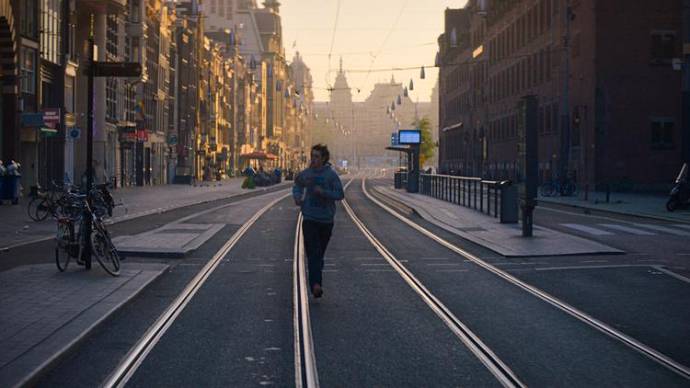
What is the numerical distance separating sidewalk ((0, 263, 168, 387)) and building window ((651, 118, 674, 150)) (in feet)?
146

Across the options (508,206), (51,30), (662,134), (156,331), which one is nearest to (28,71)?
(51,30)

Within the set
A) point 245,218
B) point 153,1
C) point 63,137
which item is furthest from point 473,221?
point 153,1

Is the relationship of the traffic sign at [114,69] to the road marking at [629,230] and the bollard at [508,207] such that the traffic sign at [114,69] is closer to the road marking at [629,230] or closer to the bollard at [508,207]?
the road marking at [629,230]

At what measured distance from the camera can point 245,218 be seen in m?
29.7

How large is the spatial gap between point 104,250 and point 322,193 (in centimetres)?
394

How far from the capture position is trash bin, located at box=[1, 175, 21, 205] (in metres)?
34.4

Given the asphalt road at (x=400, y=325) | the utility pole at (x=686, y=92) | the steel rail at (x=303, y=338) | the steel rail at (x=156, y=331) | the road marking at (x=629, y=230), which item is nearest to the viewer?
the steel rail at (x=303, y=338)

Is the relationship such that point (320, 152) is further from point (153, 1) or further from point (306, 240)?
point (153, 1)

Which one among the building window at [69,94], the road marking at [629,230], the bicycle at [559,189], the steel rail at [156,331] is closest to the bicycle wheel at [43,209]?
the steel rail at [156,331]

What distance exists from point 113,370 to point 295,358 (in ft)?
4.73

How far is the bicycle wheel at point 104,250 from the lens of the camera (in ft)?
43.0

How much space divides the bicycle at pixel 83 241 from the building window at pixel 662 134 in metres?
45.5

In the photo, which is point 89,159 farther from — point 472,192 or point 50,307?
point 472,192

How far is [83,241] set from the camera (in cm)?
1335
